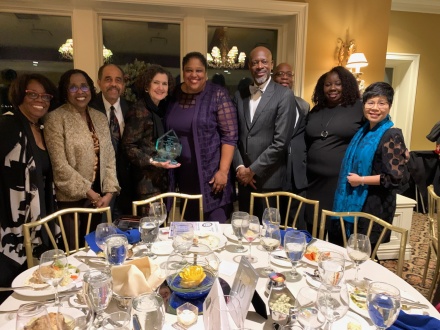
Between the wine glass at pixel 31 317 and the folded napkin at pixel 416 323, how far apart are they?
37.0 inches

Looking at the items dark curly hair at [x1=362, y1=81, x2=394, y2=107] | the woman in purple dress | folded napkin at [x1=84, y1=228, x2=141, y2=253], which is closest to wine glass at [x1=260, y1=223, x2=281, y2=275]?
folded napkin at [x1=84, y1=228, x2=141, y2=253]

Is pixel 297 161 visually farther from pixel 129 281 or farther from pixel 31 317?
pixel 31 317

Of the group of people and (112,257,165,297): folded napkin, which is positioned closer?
(112,257,165,297): folded napkin

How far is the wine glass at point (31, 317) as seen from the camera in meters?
0.82

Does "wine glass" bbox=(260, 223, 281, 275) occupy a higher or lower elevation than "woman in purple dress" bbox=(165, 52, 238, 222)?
lower

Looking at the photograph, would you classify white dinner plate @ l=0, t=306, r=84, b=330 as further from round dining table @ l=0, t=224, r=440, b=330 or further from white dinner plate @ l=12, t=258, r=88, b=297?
white dinner plate @ l=12, t=258, r=88, b=297

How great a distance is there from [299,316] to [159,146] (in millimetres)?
1605

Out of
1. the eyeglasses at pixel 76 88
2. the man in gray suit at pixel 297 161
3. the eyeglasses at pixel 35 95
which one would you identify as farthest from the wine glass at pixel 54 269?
the man in gray suit at pixel 297 161

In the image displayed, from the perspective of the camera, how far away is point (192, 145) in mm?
2430

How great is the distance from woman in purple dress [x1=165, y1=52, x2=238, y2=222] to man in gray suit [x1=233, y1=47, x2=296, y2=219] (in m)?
0.13

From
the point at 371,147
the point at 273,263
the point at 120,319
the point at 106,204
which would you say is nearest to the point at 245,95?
the point at 371,147

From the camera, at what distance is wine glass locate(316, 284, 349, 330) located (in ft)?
3.02

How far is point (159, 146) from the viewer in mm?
2291

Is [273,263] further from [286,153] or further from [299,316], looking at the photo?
[286,153]
